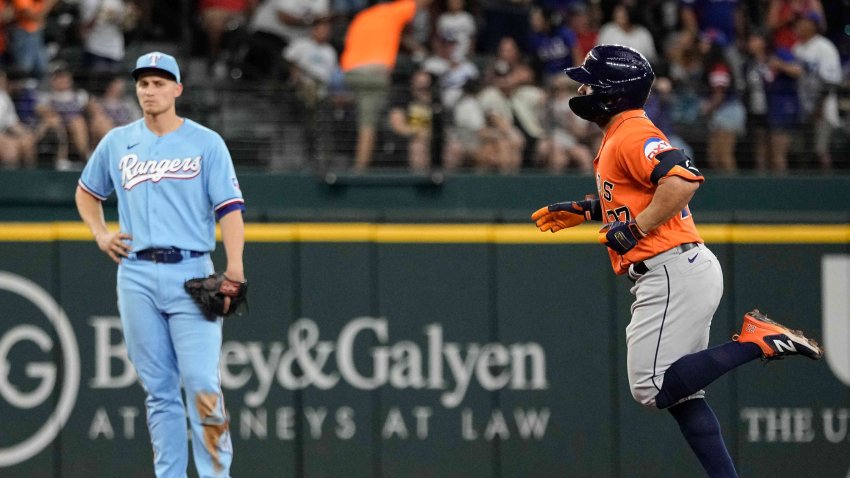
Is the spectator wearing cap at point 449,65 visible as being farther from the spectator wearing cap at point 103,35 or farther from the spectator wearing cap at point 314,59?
the spectator wearing cap at point 103,35

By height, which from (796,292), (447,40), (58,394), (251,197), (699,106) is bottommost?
(58,394)

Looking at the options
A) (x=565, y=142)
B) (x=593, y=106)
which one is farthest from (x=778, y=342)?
(x=565, y=142)

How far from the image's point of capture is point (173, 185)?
6.00m

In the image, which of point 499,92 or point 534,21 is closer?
point 499,92

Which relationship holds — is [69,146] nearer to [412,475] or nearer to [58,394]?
[58,394]

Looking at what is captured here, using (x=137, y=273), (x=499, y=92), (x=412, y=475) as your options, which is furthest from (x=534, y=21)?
(x=137, y=273)

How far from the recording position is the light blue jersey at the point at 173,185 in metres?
6.01

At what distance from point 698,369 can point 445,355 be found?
10.2 feet

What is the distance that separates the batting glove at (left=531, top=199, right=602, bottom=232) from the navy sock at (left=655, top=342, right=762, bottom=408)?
848mm

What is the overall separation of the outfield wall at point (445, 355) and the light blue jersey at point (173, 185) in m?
2.14

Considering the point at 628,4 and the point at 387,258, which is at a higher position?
the point at 628,4

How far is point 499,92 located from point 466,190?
3.45 ft

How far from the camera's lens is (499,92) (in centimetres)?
1044

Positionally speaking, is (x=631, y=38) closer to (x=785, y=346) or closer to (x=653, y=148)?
(x=653, y=148)
